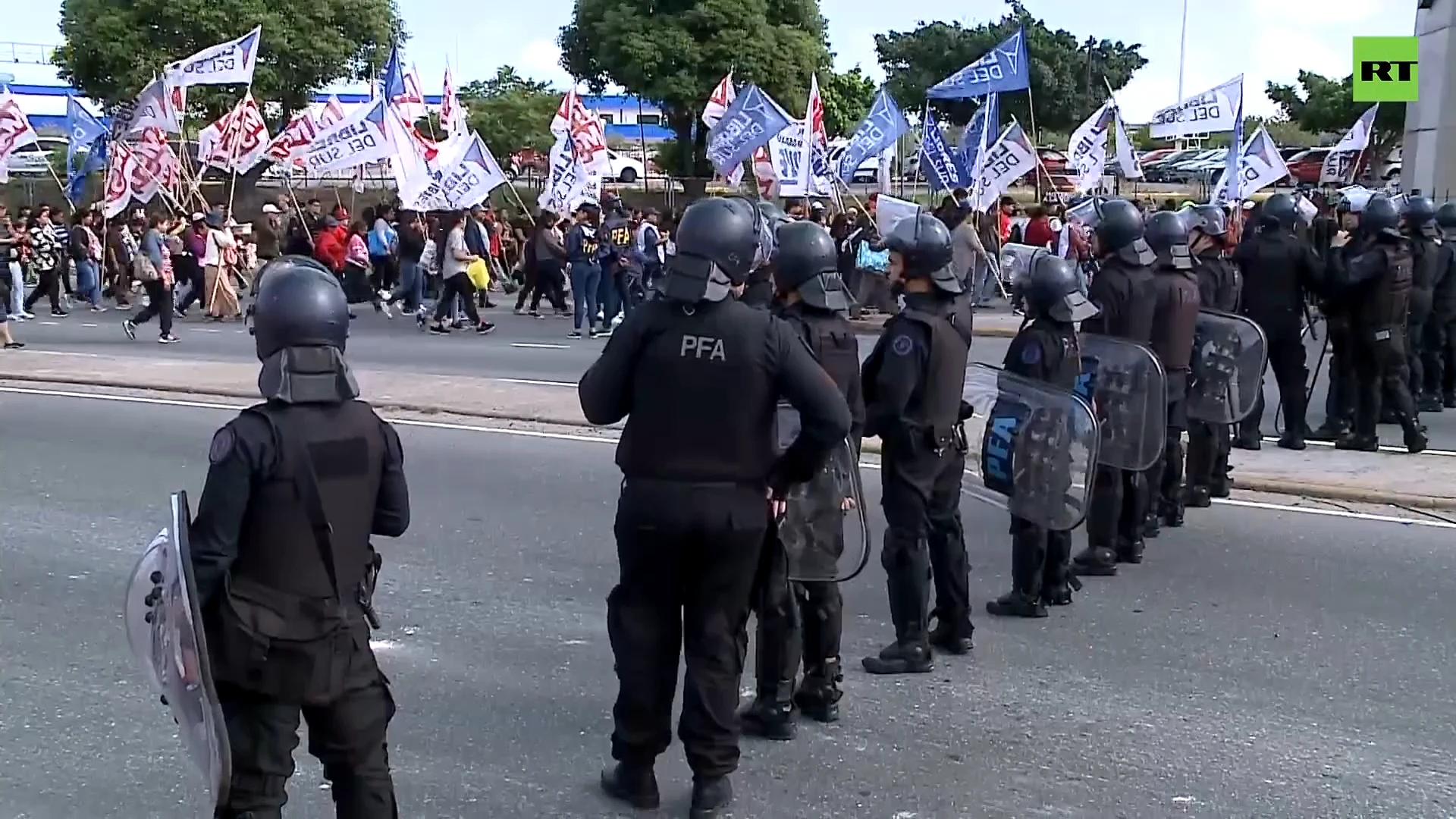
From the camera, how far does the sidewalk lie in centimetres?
916

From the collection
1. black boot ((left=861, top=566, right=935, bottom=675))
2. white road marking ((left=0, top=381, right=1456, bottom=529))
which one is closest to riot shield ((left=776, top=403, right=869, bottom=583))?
black boot ((left=861, top=566, right=935, bottom=675))

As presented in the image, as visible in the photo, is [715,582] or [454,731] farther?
[454,731]

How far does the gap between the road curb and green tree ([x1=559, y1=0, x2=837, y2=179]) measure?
26.9 m

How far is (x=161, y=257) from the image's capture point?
17.9 meters

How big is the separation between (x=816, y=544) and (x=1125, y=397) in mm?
2534

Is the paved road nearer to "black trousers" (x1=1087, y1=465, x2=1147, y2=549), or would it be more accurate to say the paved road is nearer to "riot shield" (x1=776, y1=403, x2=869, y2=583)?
"black trousers" (x1=1087, y1=465, x2=1147, y2=549)

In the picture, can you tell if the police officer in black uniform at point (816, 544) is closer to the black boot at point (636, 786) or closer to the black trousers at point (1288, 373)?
the black boot at point (636, 786)

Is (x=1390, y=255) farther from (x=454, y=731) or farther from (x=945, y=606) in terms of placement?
(x=454, y=731)

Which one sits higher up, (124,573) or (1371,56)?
(1371,56)

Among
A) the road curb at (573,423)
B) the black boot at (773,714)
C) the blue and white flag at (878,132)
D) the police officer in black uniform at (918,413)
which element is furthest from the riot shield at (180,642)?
the blue and white flag at (878,132)

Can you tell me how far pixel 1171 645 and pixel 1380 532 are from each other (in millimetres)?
2590

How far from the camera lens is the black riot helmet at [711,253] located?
4.18 metres

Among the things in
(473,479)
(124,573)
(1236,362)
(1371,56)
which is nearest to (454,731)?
(124,573)

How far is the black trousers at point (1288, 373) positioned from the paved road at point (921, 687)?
1824mm
